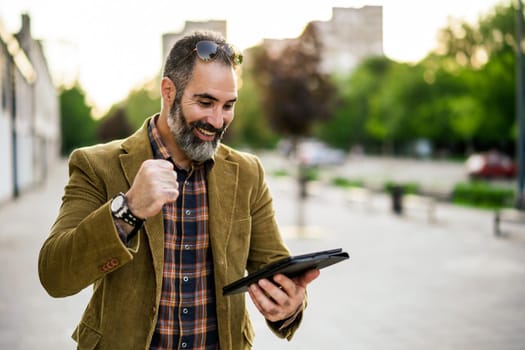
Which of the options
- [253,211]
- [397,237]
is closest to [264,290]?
[253,211]

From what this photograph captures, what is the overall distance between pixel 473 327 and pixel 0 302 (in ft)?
19.1

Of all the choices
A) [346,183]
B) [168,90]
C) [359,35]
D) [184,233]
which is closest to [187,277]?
[184,233]

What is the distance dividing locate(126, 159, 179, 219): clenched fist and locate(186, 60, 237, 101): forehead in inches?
16.1

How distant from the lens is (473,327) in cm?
652

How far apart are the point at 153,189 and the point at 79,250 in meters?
0.29

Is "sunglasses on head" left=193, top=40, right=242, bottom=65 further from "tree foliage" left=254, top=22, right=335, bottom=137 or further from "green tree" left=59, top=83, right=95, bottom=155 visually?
"green tree" left=59, top=83, right=95, bottom=155

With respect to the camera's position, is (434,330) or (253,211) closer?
(253,211)

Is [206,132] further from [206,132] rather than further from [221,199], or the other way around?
[221,199]

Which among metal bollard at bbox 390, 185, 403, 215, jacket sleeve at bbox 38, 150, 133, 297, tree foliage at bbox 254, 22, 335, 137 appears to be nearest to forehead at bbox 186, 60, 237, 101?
jacket sleeve at bbox 38, 150, 133, 297

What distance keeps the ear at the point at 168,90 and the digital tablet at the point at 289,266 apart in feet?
2.17

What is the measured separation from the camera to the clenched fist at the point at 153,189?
5.17ft

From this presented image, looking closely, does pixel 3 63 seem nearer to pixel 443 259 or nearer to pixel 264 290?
pixel 443 259

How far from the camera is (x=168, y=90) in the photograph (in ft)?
6.64

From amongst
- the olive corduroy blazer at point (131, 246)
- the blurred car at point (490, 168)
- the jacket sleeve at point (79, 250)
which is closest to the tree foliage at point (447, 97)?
the blurred car at point (490, 168)
